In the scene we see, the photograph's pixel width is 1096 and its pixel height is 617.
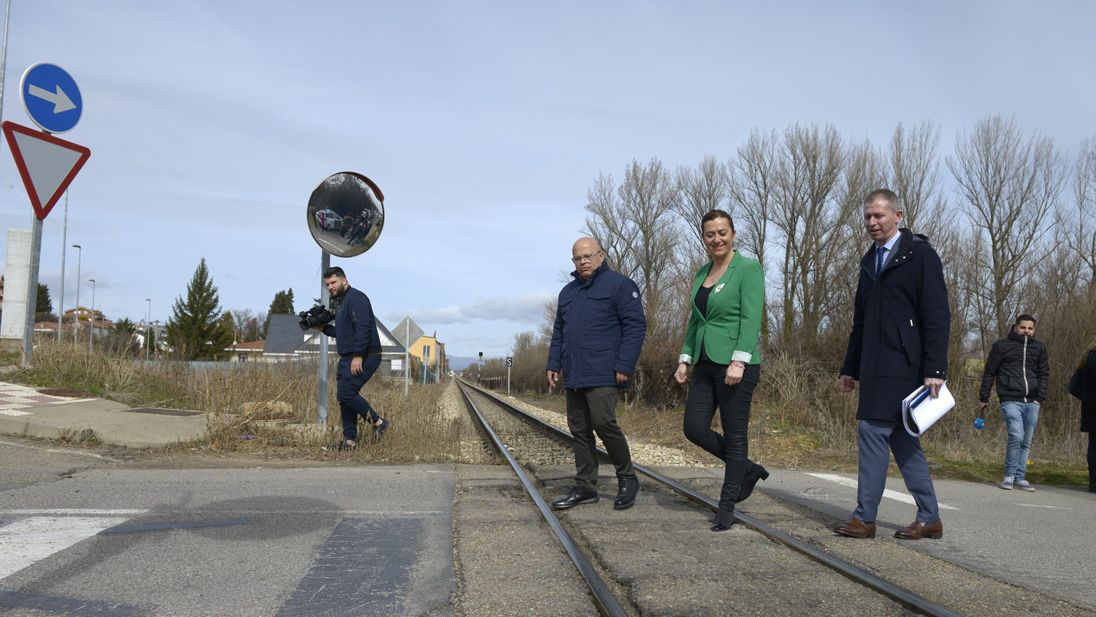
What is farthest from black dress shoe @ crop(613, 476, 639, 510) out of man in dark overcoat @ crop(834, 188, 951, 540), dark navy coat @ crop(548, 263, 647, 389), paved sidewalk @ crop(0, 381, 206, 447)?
paved sidewalk @ crop(0, 381, 206, 447)

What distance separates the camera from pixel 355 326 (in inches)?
292

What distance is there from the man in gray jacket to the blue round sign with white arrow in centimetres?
955

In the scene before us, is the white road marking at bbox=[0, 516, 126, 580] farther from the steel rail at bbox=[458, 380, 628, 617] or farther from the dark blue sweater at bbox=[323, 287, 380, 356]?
the dark blue sweater at bbox=[323, 287, 380, 356]

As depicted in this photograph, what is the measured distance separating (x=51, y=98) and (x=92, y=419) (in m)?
3.20

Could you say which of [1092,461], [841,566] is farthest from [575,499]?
[1092,461]

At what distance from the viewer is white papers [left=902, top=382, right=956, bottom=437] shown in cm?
446

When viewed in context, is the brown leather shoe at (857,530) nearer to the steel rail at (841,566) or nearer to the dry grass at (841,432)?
the steel rail at (841,566)

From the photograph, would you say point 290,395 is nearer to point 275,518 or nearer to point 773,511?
point 275,518

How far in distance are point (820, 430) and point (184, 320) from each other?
216 ft

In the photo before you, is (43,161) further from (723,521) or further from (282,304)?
(282,304)

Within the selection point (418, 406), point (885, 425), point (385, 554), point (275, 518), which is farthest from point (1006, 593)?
point (418, 406)

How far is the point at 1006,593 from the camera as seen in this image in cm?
357

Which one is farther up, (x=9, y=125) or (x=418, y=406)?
(x=9, y=125)

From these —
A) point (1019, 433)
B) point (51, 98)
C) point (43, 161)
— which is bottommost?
point (1019, 433)
